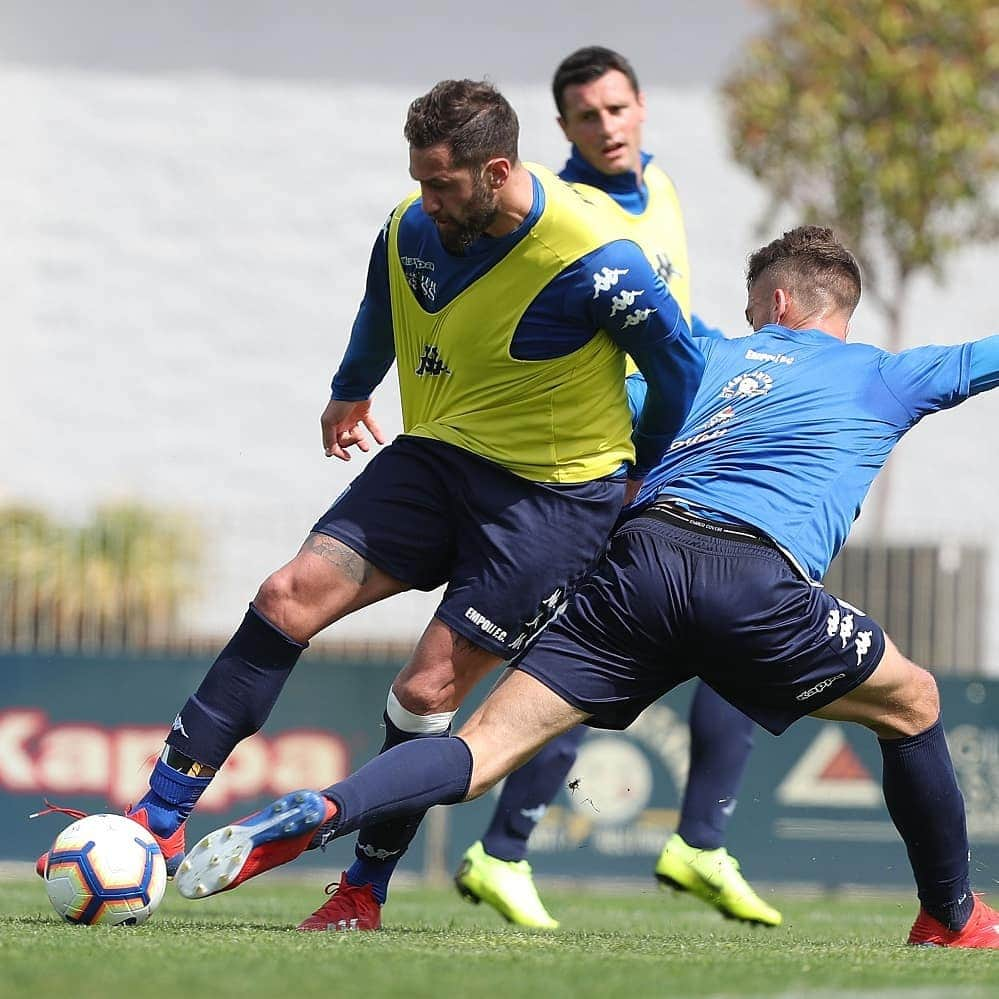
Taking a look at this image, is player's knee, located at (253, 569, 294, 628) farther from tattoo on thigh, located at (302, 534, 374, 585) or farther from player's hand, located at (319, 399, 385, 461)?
player's hand, located at (319, 399, 385, 461)

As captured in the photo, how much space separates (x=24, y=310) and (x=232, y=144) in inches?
104

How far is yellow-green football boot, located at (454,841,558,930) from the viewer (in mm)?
6363

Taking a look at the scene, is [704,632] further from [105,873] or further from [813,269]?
[105,873]

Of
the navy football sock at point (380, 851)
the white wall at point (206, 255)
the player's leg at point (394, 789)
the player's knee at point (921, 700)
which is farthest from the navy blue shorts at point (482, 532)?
the white wall at point (206, 255)

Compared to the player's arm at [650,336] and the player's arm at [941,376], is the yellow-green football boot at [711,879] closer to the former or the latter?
the player's arm at [650,336]

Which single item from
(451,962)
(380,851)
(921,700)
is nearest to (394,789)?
(451,962)

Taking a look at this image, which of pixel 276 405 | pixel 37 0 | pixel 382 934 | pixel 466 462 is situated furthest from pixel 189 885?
pixel 37 0

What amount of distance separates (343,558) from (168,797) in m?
0.79

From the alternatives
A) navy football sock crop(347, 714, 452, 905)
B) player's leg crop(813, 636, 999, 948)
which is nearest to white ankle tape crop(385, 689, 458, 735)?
navy football sock crop(347, 714, 452, 905)

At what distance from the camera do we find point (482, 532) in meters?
4.82

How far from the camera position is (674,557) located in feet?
15.1

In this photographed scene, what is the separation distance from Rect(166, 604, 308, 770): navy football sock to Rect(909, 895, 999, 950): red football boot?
6.13ft

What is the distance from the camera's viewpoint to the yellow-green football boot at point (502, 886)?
636 centimetres

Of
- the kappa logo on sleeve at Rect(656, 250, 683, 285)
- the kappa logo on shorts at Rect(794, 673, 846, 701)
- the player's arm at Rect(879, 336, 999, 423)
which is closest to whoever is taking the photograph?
the kappa logo on shorts at Rect(794, 673, 846, 701)
